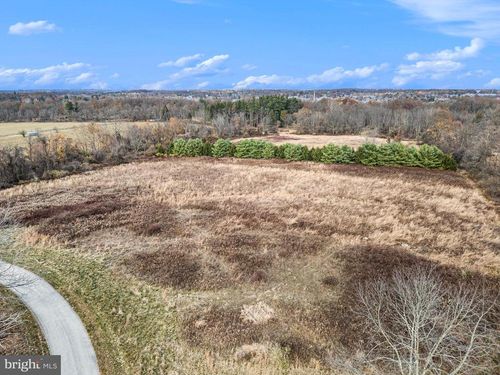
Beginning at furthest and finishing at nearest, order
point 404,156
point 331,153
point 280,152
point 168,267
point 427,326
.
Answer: point 280,152, point 331,153, point 404,156, point 168,267, point 427,326

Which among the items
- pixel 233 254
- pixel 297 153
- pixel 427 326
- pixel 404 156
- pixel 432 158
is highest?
pixel 297 153

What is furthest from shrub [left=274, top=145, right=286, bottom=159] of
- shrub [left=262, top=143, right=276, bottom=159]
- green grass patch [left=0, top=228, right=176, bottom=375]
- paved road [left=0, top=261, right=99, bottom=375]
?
paved road [left=0, top=261, right=99, bottom=375]

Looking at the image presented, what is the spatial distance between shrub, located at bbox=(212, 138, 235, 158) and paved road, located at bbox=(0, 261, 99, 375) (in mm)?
47478

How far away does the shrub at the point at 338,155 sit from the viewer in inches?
2370

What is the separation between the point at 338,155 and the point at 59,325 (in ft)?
165

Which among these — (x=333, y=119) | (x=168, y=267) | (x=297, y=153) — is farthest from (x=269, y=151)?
(x=168, y=267)

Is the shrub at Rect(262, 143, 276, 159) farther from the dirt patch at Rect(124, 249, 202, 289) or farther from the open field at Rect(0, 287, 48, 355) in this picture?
the open field at Rect(0, 287, 48, 355)

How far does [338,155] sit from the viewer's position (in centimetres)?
6041

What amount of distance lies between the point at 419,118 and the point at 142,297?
87683 mm

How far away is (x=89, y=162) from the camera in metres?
62.4

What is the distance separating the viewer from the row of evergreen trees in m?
57.6

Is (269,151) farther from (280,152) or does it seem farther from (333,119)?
(333,119)

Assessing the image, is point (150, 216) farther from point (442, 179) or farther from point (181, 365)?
point (442, 179)

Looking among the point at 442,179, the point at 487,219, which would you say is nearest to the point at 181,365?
the point at 487,219
